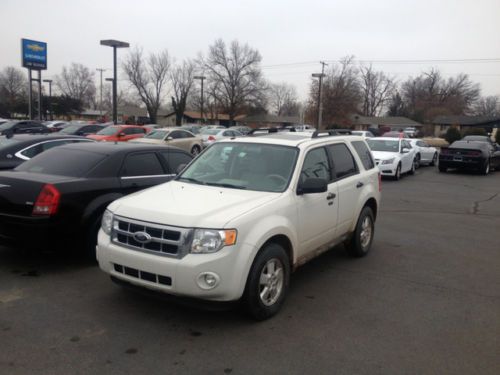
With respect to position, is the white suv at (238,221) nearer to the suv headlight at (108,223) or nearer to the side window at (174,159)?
the suv headlight at (108,223)

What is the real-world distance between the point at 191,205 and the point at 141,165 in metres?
2.65

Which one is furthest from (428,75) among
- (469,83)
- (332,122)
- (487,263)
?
(487,263)

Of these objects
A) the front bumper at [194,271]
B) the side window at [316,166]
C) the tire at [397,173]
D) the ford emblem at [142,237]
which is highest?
the side window at [316,166]

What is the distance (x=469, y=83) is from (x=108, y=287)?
366ft

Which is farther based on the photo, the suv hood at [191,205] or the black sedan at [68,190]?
the black sedan at [68,190]

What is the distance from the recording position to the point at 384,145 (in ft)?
59.8

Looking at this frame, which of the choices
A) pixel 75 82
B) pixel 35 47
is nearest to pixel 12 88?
pixel 75 82

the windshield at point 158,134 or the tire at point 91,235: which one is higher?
the windshield at point 158,134

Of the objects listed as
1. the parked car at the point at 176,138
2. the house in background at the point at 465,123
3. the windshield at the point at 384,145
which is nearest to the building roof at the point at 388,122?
the house in background at the point at 465,123

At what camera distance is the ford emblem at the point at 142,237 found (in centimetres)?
394

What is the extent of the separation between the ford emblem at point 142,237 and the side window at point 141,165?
7.70 feet

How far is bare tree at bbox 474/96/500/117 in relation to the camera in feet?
348

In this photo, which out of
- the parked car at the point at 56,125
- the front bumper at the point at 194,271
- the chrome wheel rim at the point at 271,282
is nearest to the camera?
the front bumper at the point at 194,271

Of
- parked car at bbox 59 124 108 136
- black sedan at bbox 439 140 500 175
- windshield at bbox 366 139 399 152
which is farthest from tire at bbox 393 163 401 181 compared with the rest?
parked car at bbox 59 124 108 136
